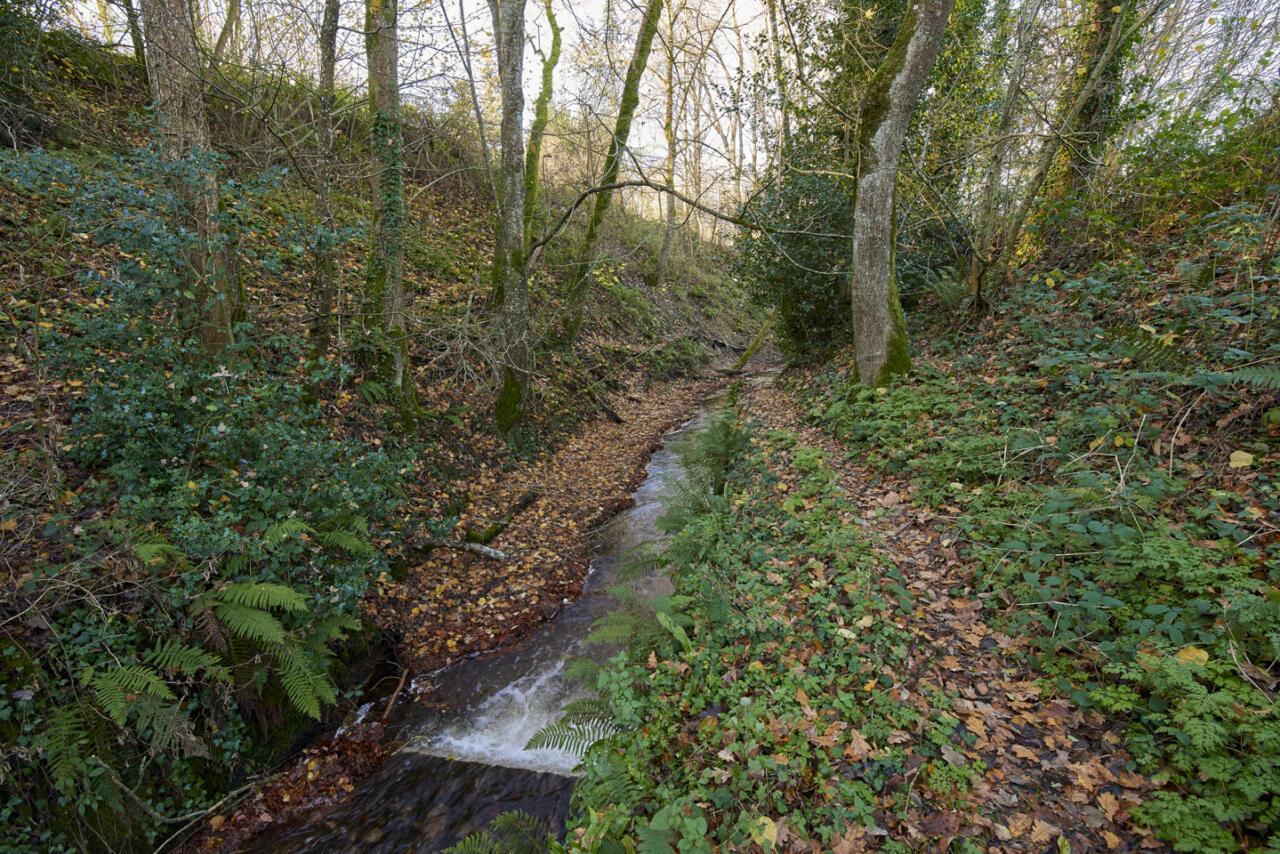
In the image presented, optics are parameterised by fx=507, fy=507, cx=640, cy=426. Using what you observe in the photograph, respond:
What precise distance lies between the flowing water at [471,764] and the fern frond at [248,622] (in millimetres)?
1489

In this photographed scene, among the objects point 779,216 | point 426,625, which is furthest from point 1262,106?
point 426,625

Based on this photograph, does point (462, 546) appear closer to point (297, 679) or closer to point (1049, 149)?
point (297, 679)

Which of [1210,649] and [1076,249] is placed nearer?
[1210,649]

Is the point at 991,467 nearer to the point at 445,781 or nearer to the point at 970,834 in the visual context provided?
the point at 970,834

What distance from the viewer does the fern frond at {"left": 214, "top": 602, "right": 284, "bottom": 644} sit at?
12.6 feet

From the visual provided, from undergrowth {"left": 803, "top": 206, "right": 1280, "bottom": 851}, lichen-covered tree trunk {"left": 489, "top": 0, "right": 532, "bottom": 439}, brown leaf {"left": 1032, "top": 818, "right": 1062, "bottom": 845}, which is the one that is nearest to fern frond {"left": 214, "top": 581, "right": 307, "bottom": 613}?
brown leaf {"left": 1032, "top": 818, "right": 1062, "bottom": 845}

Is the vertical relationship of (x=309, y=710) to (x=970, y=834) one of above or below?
below

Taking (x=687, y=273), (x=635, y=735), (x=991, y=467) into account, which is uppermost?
(x=687, y=273)

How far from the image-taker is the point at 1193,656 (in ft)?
9.01

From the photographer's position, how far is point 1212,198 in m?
6.17

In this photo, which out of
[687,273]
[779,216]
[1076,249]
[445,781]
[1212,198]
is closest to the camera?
[445,781]

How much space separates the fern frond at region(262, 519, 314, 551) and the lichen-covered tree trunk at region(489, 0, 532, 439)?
4.51 metres

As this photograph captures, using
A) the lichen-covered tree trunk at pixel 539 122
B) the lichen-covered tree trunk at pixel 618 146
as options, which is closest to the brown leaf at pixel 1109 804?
the lichen-covered tree trunk at pixel 618 146

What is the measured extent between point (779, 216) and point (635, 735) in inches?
392
